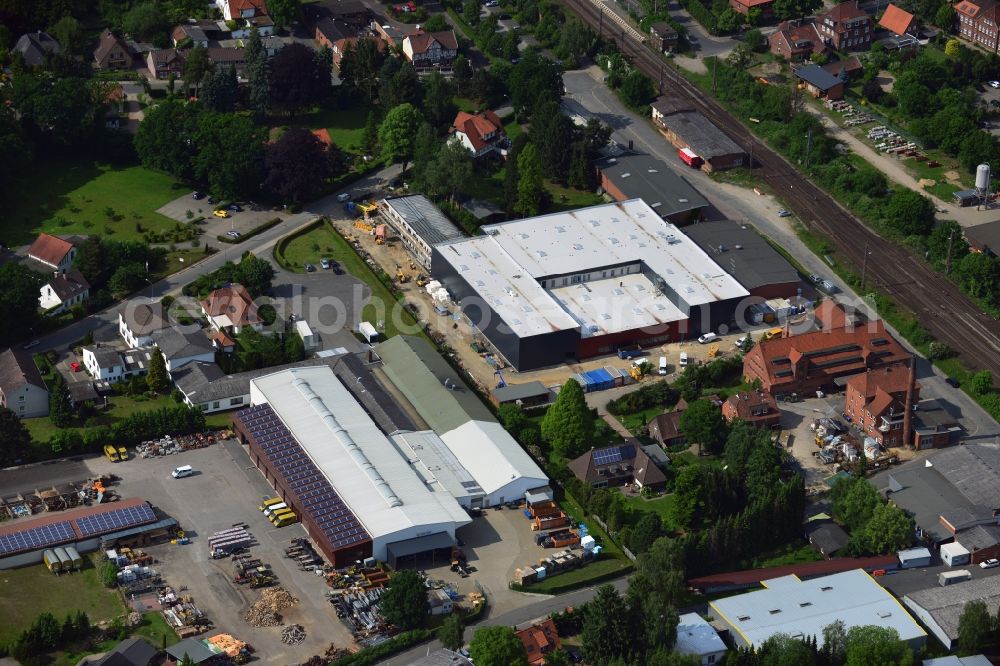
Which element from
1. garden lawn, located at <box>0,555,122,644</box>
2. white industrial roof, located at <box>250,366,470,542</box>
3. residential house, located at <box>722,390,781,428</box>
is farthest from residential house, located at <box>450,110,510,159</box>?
garden lawn, located at <box>0,555,122,644</box>

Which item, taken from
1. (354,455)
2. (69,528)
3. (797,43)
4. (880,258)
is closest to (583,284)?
(880,258)

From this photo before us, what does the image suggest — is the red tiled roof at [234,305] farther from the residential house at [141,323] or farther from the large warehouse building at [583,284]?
the large warehouse building at [583,284]

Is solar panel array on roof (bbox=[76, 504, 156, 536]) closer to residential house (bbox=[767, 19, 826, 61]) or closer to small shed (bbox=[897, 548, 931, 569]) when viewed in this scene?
small shed (bbox=[897, 548, 931, 569])

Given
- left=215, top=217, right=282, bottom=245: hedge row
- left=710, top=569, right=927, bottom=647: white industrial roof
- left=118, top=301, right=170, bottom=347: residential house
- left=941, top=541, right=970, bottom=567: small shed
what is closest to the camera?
left=710, top=569, right=927, bottom=647: white industrial roof

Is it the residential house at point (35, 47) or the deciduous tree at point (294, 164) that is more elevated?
the residential house at point (35, 47)

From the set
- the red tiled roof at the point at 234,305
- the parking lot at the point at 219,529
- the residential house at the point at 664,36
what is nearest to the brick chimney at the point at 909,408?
the parking lot at the point at 219,529

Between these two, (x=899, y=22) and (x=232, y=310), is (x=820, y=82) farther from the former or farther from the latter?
(x=232, y=310)
